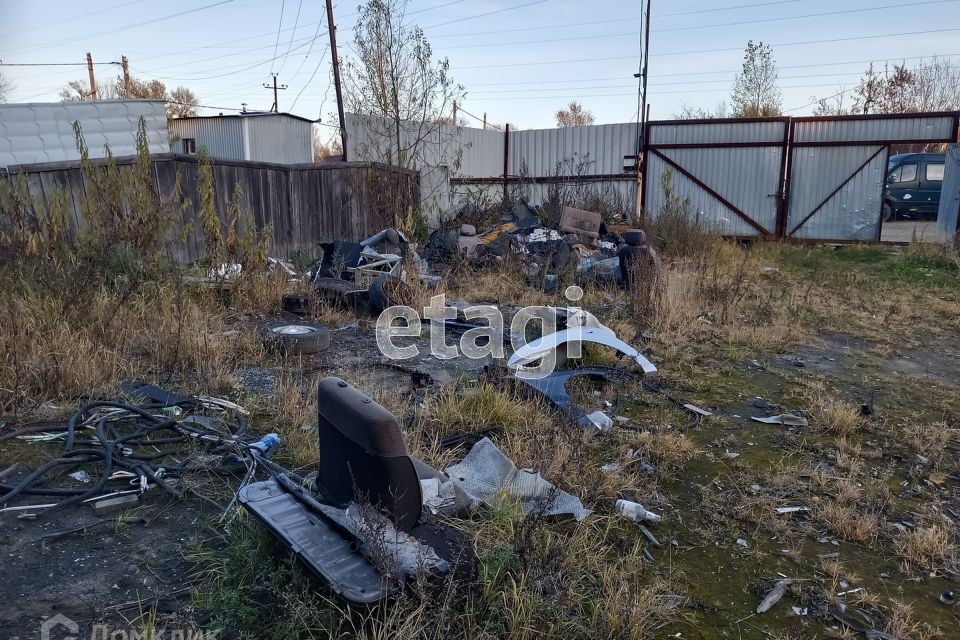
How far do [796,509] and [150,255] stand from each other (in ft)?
19.3

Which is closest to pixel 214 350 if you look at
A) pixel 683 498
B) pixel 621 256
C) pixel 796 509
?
pixel 683 498

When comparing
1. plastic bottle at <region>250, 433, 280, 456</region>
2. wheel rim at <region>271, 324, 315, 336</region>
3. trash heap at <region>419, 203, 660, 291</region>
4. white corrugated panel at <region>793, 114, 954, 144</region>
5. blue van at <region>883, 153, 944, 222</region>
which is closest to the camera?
plastic bottle at <region>250, 433, 280, 456</region>

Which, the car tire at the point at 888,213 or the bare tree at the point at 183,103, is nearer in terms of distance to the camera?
the car tire at the point at 888,213

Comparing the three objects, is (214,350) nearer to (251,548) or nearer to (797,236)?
(251,548)

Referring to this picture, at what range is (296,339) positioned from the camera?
16.8 feet

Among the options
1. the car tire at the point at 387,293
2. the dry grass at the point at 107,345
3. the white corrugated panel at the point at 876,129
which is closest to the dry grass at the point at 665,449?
the dry grass at the point at 107,345

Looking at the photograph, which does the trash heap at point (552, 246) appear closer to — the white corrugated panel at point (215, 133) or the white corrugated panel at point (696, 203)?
the white corrugated panel at point (696, 203)

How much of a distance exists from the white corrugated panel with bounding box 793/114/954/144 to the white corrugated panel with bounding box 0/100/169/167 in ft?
41.6

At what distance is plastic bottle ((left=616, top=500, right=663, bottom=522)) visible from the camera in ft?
9.50

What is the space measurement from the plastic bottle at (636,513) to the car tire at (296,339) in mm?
3009

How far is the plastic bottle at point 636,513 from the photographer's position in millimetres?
2895

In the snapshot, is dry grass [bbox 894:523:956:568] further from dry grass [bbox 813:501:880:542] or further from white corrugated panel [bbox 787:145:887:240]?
white corrugated panel [bbox 787:145:887:240]

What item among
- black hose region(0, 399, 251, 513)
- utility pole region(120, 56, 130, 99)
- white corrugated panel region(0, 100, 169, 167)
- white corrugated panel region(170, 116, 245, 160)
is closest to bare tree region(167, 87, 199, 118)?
utility pole region(120, 56, 130, 99)

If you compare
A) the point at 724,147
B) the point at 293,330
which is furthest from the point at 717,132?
the point at 293,330
